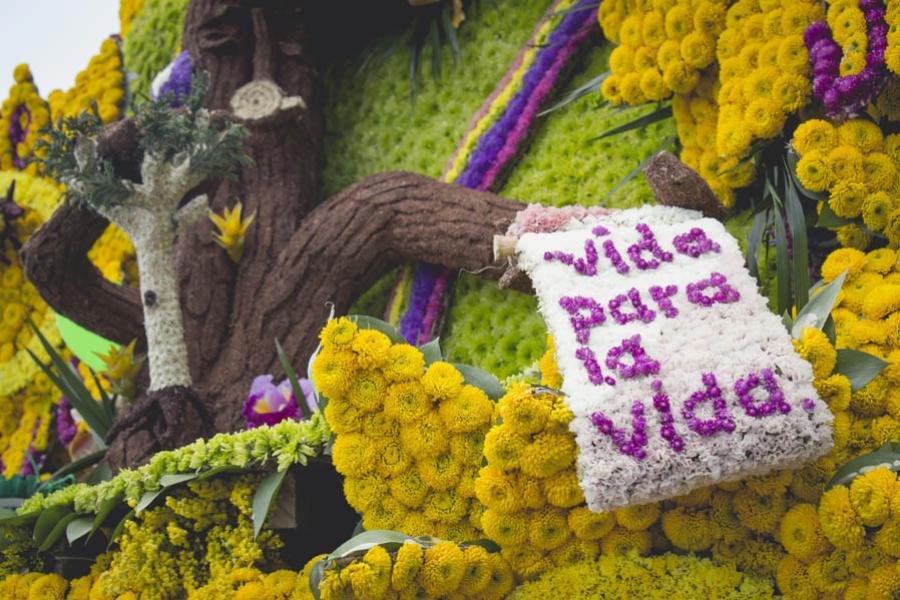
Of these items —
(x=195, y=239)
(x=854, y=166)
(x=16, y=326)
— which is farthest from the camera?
(x=16, y=326)

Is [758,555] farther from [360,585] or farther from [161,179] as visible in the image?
[161,179]

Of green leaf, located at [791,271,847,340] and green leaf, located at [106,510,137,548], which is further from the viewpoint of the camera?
green leaf, located at [106,510,137,548]

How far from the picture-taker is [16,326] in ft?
13.4

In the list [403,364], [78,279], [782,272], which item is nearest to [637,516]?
[403,364]

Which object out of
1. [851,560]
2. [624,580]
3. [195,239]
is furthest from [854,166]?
[195,239]

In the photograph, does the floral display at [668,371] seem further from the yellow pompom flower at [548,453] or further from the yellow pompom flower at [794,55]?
the yellow pompom flower at [794,55]

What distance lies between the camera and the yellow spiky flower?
3.08 metres

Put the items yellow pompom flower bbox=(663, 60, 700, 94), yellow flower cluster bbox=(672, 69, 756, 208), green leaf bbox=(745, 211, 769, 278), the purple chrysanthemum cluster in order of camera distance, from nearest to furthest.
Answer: the purple chrysanthemum cluster < green leaf bbox=(745, 211, 769, 278) < yellow flower cluster bbox=(672, 69, 756, 208) < yellow pompom flower bbox=(663, 60, 700, 94)

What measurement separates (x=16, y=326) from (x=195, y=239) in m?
1.44

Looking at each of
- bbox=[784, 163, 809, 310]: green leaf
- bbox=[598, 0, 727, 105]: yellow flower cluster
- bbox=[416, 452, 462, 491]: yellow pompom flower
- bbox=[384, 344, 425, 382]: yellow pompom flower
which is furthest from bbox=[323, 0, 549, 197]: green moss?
bbox=[416, 452, 462, 491]: yellow pompom flower

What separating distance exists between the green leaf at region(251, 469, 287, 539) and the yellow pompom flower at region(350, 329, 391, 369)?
0.31 meters

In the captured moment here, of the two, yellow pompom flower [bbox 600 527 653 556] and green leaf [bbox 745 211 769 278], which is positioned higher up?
green leaf [bbox 745 211 769 278]

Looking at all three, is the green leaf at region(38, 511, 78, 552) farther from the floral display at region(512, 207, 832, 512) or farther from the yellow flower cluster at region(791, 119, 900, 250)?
the yellow flower cluster at region(791, 119, 900, 250)

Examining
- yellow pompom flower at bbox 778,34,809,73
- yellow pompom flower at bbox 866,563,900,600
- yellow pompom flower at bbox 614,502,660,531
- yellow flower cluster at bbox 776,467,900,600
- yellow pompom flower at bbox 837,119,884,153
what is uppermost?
yellow pompom flower at bbox 778,34,809,73
